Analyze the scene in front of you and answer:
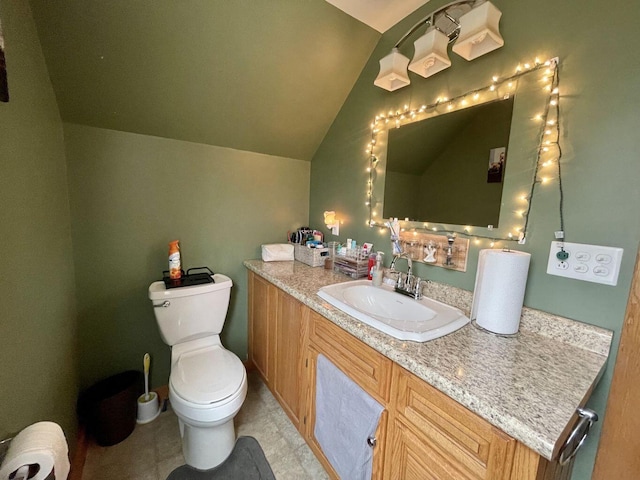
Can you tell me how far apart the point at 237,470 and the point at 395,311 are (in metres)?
1.17

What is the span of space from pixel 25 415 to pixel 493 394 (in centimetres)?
134

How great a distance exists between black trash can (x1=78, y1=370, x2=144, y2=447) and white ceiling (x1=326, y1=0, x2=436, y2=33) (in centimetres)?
243

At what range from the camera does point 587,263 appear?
87 cm

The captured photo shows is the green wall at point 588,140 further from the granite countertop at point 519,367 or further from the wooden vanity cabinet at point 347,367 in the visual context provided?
the wooden vanity cabinet at point 347,367

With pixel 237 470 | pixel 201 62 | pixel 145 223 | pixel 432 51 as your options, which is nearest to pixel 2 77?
pixel 201 62

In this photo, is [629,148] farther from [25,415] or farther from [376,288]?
[25,415]

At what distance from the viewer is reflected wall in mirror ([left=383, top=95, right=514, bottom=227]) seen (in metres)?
1.12

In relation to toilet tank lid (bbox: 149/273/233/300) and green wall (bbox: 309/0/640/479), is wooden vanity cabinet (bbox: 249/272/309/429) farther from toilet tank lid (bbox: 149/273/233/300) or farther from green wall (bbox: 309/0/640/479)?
green wall (bbox: 309/0/640/479)

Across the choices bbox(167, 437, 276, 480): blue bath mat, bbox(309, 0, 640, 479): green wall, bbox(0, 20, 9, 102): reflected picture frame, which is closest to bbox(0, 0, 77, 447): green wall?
bbox(0, 20, 9, 102): reflected picture frame

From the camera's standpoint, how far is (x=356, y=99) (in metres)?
1.78

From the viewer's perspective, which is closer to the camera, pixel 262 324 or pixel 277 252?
pixel 262 324

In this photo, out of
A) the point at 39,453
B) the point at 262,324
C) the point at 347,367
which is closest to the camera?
the point at 39,453

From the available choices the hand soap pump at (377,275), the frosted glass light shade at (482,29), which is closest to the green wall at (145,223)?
the hand soap pump at (377,275)

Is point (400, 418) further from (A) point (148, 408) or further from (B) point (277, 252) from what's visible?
(A) point (148, 408)
